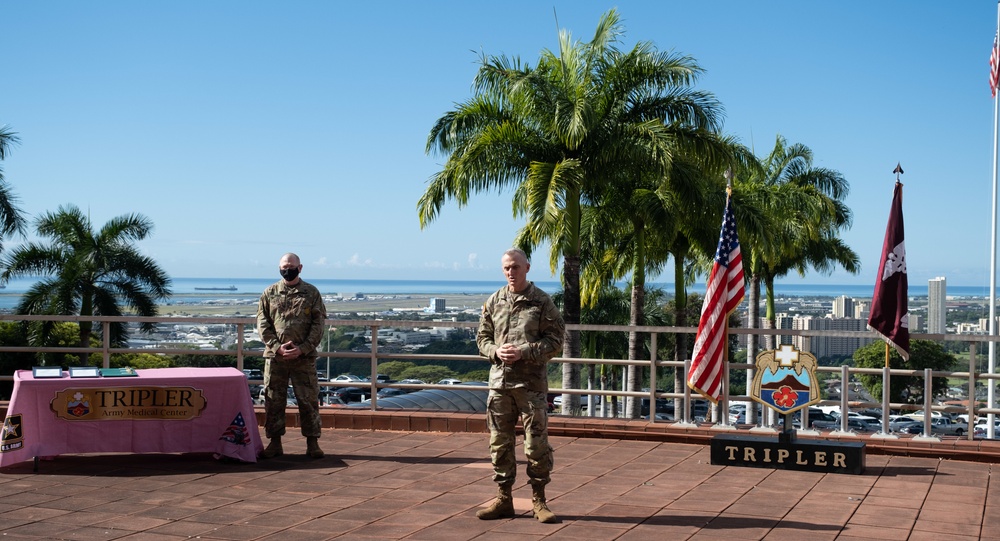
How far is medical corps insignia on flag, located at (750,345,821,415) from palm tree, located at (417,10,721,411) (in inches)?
402

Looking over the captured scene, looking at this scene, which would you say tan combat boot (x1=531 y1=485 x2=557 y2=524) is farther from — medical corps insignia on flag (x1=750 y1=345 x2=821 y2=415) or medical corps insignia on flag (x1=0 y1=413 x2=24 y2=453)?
medical corps insignia on flag (x1=0 y1=413 x2=24 y2=453)

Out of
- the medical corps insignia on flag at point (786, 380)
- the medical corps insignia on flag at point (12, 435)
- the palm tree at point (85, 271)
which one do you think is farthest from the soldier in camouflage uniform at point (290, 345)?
the palm tree at point (85, 271)

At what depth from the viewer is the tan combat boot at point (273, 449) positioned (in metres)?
9.71

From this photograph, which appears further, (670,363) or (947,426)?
(947,426)

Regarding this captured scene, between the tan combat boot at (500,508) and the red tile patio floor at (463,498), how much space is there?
0.24 feet

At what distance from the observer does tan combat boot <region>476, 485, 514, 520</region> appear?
711 centimetres

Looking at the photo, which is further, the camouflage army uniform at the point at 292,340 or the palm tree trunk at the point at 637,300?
the palm tree trunk at the point at 637,300

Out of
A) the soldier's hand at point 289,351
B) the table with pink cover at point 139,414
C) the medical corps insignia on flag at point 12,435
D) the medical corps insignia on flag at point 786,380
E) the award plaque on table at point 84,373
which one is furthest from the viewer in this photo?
the medical corps insignia on flag at point 786,380

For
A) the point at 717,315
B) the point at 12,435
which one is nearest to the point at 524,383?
the point at 717,315

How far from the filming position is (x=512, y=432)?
7.17 metres

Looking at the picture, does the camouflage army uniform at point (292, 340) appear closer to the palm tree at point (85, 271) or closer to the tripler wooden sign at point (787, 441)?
the tripler wooden sign at point (787, 441)

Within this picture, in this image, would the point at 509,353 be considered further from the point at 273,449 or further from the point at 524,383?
the point at 273,449

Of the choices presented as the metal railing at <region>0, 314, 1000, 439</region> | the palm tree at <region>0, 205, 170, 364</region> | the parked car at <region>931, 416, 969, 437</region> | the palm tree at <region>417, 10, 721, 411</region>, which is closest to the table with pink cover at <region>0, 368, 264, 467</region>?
the metal railing at <region>0, 314, 1000, 439</region>

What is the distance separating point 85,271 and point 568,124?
23883mm
